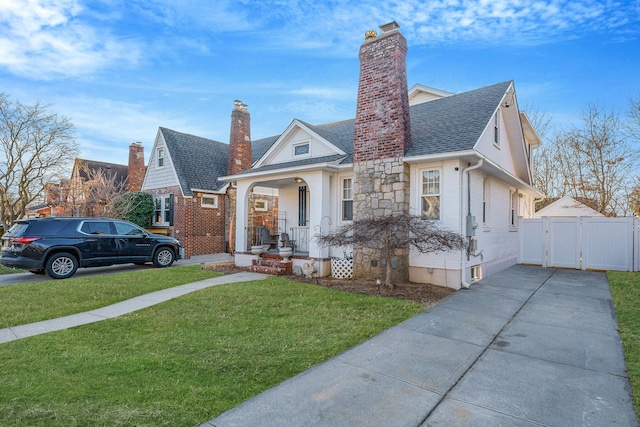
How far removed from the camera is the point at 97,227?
10367mm

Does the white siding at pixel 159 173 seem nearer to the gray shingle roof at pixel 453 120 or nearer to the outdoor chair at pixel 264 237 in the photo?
the outdoor chair at pixel 264 237

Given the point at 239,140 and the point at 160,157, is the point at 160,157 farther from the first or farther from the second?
the point at 239,140

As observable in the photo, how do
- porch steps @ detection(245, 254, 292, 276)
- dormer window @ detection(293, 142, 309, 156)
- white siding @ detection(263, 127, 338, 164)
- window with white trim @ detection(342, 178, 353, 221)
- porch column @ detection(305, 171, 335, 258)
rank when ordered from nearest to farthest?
porch column @ detection(305, 171, 335, 258), porch steps @ detection(245, 254, 292, 276), window with white trim @ detection(342, 178, 353, 221), white siding @ detection(263, 127, 338, 164), dormer window @ detection(293, 142, 309, 156)

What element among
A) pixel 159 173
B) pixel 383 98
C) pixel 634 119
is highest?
pixel 634 119

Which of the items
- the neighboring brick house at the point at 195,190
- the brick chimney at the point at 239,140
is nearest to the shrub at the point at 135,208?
the neighboring brick house at the point at 195,190

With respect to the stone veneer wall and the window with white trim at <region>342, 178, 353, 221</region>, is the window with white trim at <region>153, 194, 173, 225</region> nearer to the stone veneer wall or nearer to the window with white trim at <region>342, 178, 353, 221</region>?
the window with white trim at <region>342, 178, 353, 221</region>

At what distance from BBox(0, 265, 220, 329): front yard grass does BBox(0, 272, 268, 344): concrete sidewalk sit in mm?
255

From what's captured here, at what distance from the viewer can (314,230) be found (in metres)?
10.1

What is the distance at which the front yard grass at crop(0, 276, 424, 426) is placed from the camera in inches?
110

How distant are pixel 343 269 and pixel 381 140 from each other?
386 centimetres

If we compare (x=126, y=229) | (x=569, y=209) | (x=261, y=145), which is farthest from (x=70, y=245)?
(x=569, y=209)

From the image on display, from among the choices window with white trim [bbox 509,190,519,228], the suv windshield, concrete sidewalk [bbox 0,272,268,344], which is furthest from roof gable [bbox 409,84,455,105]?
the suv windshield

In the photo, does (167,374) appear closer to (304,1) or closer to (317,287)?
(317,287)

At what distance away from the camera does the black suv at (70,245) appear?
9.11m
